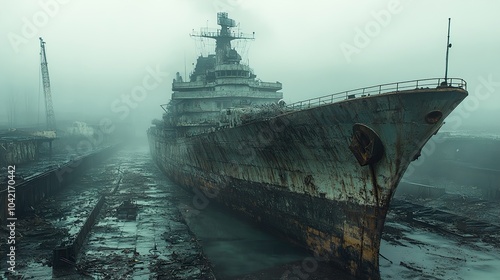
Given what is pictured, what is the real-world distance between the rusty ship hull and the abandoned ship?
3 centimetres

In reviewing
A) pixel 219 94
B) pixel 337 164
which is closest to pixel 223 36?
pixel 219 94

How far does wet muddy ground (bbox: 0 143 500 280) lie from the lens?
1222 centimetres

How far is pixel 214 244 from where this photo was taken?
15.7 m

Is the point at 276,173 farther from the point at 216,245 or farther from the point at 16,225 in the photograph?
the point at 16,225

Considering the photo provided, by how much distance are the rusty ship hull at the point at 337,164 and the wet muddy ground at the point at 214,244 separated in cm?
109

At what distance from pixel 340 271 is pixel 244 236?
567 centimetres

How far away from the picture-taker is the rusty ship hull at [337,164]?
31.6 feet

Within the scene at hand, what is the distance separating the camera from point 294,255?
13.4 m

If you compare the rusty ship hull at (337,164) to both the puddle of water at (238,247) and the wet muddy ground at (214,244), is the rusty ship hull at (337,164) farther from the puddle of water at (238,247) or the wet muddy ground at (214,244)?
the wet muddy ground at (214,244)

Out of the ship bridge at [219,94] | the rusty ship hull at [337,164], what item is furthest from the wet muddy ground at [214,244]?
the ship bridge at [219,94]

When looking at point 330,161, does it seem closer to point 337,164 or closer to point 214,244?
point 337,164

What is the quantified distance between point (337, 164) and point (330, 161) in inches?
12.0

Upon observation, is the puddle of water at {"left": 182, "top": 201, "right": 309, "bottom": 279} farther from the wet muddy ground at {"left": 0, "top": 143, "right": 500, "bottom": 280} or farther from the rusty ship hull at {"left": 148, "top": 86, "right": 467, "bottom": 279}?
the rusty ship hull at {"left": 148, "top": 86, "right": 467, "bottom": 279}

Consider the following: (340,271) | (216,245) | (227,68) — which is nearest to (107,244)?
(216,245)
